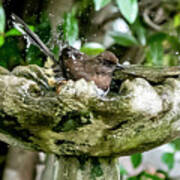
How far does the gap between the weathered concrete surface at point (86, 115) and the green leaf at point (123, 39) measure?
887mm

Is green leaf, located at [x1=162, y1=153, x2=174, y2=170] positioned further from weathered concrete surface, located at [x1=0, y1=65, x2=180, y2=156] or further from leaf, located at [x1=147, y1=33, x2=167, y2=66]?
weathered concrete surface, located at [x1=0, y1=65, x2=180, y2=156]

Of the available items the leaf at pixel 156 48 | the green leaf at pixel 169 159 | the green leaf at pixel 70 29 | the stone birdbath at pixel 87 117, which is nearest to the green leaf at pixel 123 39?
the leaf at pixel 156 48

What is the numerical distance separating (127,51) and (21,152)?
73 centimetres

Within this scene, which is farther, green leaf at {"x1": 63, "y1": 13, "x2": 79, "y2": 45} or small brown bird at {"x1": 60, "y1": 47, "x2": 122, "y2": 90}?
green leaf at {"x1": 63, "y1": 13, "x2": 79, "y2": 45}

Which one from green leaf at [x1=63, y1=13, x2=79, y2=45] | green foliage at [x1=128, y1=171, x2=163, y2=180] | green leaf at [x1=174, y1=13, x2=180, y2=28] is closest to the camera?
green leaf at [x1=63, y1=13, x2=79, y2=45]

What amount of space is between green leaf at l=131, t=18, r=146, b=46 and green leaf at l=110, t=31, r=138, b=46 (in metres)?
→ 0.09

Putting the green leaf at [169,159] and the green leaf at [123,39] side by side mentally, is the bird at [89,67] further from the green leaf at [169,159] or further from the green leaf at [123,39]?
the green leaf at [169,159]

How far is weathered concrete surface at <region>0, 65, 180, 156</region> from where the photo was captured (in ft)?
1.94

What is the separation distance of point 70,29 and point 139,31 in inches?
25.3

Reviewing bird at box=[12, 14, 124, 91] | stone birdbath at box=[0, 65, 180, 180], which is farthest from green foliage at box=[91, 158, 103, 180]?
bird at box=[12, 14, 124, 91]

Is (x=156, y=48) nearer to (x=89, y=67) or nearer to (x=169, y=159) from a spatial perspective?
(x=169, y=159)

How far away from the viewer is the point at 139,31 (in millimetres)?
1750

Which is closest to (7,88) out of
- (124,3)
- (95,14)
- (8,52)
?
(124,3)

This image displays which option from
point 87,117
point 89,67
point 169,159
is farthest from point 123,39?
point 87,117
